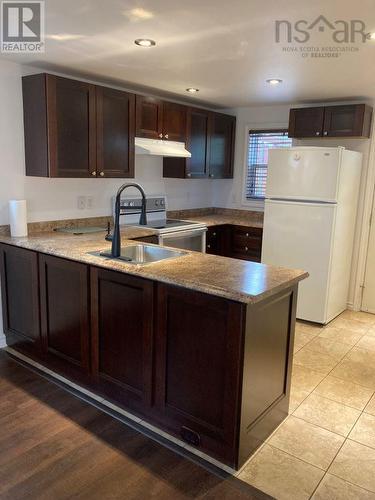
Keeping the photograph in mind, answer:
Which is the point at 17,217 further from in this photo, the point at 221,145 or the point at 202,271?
the point at 221,145

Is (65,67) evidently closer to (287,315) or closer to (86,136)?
(86,136)

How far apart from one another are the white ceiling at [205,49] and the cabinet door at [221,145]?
68 centimetres

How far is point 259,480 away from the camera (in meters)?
2.02

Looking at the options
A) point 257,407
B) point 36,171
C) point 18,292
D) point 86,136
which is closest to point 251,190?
point 86,136

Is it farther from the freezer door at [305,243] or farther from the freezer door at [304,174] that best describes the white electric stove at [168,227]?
the freezer door at [304,174]

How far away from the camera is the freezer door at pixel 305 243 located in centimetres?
386

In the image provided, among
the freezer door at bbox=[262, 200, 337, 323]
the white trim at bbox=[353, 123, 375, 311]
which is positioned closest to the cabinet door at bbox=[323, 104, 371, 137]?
the white trim at bbox=[353, 123, 375, 311]

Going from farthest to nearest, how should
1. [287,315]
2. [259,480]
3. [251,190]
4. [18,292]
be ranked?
[251,190]
[18,292]
[287,315]
[259,480]

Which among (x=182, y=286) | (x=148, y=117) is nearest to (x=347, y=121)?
(x=148, y=117)

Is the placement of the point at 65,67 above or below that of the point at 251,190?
above

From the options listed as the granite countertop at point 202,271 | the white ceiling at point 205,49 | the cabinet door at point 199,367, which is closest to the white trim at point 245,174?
the white ceiling at point 205,49

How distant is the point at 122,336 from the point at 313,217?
2269mm

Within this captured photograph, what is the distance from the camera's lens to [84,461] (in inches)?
83.2

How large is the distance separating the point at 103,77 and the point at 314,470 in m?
3.24
